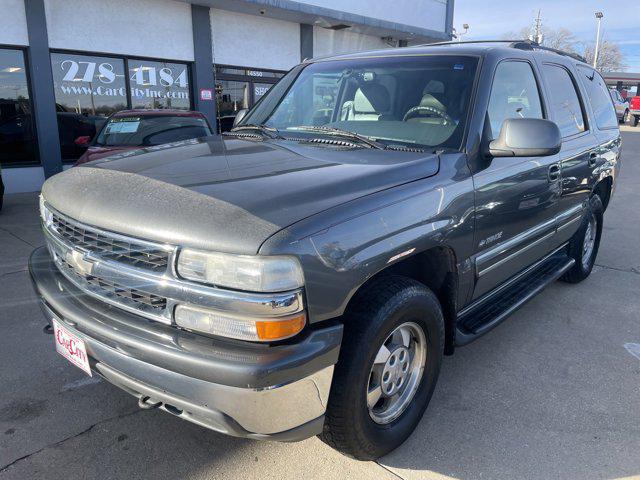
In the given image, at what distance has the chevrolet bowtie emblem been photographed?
218 centimetres

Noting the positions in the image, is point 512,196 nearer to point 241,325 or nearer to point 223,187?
point 223,187

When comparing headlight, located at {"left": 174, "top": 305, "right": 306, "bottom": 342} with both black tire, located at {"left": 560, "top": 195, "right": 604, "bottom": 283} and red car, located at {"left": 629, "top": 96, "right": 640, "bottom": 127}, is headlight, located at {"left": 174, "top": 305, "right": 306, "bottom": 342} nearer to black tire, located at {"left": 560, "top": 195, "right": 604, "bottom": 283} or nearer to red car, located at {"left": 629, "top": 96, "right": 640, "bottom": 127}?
black tire, located at {"left": 560, "top": 195, "right": 604, "bottom": 283}

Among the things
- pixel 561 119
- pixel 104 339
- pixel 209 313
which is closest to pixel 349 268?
pixel 209 313

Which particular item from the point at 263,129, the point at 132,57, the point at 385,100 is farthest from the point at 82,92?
the point at 385,100

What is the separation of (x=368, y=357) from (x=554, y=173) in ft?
7.21

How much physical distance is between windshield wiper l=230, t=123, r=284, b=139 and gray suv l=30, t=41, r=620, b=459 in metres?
0.02

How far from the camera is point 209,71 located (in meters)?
12.2

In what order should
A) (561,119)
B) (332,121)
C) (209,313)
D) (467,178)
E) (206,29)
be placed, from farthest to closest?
(206,29), (561,119), (332,121), (467,178), (209,313)

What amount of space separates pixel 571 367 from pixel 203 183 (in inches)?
106

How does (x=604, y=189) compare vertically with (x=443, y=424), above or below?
above

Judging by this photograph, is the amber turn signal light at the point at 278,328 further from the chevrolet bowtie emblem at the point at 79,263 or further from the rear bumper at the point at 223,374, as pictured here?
the chevrolet bowtie emblem at the point at 79,263

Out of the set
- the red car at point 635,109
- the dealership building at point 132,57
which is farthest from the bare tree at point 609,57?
the dealership building at point 132,57

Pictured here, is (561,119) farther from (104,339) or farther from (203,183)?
(104,339)

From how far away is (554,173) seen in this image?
3.52 metres
